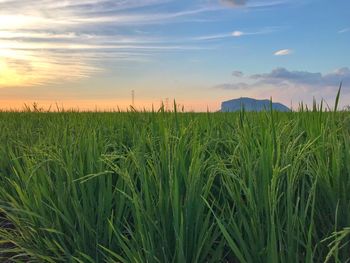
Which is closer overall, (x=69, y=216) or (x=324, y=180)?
(x=324, y=180)

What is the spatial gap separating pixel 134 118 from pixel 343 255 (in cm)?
287

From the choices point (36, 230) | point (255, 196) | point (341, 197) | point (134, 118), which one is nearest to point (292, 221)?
point (255, 196)

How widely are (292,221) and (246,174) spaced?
0.41 m

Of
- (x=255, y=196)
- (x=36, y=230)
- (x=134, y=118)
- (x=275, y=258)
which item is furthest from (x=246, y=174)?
(x=134, y=118)

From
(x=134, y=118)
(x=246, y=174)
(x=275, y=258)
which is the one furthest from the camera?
(x=134, y=118)

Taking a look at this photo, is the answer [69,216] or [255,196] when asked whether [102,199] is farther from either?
[255,196]

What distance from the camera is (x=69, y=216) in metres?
1.89

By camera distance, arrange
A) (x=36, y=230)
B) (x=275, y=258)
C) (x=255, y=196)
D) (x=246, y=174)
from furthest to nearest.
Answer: (x=36, y=230), (x=246, y=174), (x=255, y=196), (x=275, y=258)

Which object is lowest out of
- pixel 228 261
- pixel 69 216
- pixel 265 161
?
pixel 228 261

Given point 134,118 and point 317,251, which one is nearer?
point 317,251

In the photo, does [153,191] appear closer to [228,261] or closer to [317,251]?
[228,261]

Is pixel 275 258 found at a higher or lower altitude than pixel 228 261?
higher

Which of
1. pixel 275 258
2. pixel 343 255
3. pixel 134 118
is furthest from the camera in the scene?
pixel 134 118

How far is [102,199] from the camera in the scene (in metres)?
1.85
